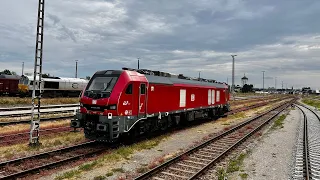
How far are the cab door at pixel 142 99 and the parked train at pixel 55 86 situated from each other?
97.9ft

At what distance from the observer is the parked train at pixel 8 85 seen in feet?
143

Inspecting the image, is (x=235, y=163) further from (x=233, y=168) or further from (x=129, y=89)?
(x=129, y=89)

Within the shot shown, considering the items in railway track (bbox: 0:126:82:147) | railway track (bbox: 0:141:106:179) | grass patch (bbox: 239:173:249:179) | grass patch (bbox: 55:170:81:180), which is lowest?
grass patch (bbox: 239:173:249:179)

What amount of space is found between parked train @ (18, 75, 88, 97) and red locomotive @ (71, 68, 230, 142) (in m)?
28.2

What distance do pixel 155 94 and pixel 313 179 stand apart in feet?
27.1

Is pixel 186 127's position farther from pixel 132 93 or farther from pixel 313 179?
pixel 313 179

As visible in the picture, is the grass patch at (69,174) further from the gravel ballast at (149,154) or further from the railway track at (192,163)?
the railway track at (192,163)

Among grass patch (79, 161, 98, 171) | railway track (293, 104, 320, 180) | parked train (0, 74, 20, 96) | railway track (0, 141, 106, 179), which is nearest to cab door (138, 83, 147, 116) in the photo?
railway track (0, 141, 106, 179)

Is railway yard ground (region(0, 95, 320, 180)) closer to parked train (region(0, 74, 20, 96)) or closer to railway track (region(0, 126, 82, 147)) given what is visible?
railway track (region(0, 126, 82, 147))

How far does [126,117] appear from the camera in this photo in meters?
12.6

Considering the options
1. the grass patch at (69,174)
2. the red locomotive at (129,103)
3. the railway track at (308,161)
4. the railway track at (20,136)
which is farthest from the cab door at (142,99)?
the railway track at (308,161)

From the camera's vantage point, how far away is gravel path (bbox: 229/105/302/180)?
9.73 meters

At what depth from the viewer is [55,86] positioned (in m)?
44.5

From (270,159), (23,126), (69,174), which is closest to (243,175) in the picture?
(270,159)
